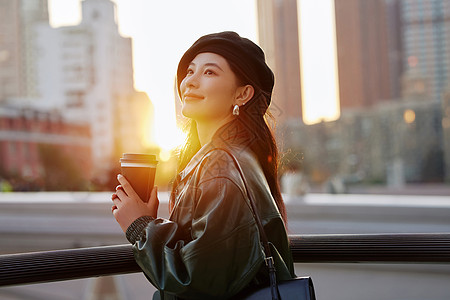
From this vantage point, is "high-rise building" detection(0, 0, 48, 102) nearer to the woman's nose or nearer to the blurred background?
the blurred background

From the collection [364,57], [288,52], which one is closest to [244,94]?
[288,52]

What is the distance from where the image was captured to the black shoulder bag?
0.87 m

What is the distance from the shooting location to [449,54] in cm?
4962

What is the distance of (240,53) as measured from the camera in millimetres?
1051

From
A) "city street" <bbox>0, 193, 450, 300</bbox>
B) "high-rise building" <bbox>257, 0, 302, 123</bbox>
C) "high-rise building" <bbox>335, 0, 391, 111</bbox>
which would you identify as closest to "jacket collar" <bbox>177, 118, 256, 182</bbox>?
"city street" <bbox>0, 193, 450, 300</bbox>

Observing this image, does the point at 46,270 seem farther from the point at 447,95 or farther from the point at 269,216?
the point at 447,95

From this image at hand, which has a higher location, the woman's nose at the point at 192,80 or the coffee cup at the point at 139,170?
the woman's nose at the point at 192,80

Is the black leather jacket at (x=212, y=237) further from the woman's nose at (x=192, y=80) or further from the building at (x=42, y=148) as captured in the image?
the building at (x=42, y=148)

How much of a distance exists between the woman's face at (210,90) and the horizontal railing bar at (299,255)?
1.08 feet

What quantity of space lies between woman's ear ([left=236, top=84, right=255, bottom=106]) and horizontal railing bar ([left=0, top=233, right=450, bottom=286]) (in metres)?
0.34

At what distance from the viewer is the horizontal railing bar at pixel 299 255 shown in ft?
3.28

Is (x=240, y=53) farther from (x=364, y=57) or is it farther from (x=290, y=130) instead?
(x=364, y=57)

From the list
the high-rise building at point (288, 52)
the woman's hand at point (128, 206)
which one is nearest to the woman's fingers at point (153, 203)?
the woman's hand at point (128, 206)

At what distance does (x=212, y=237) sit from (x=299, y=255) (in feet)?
1.25
